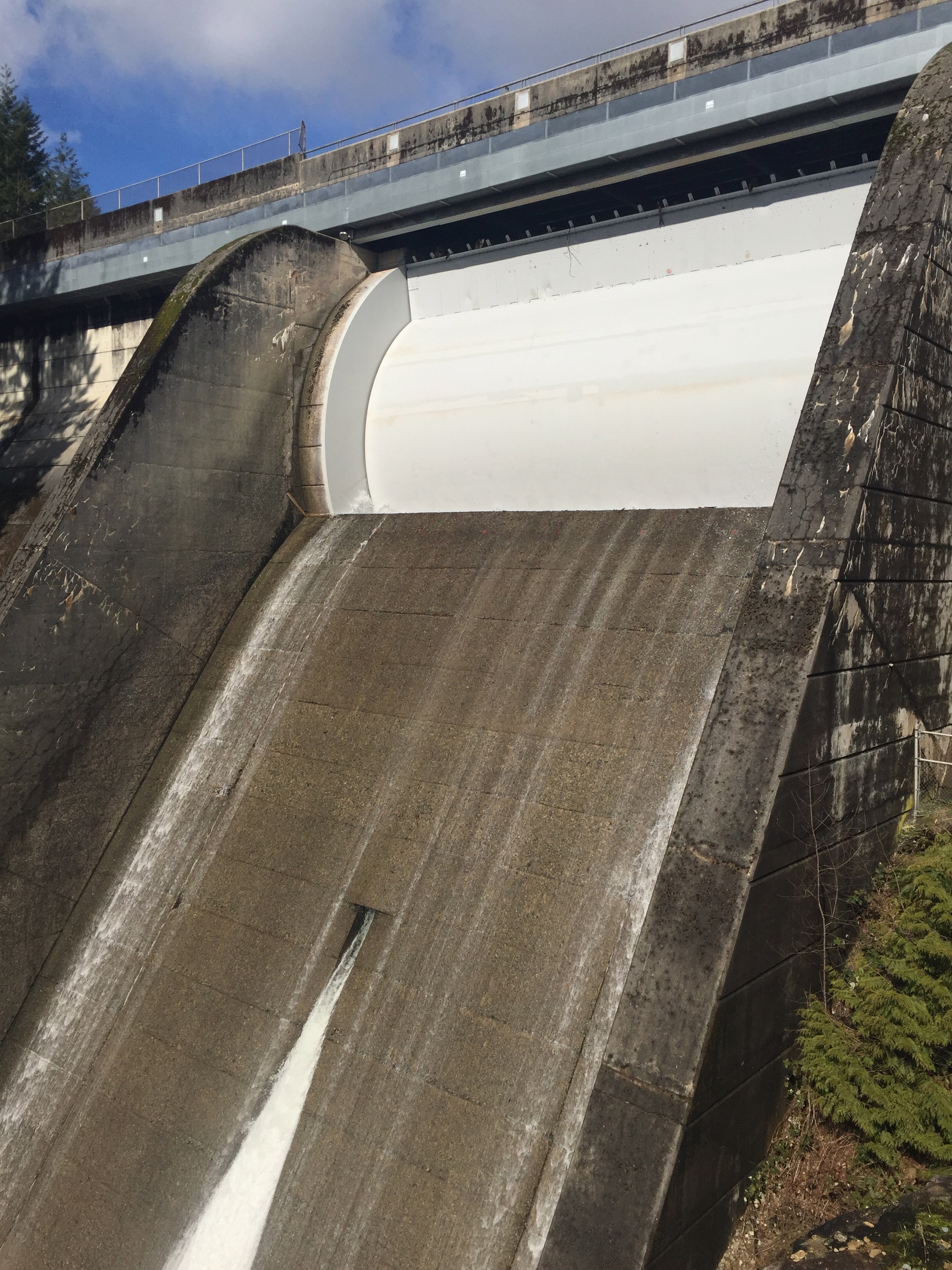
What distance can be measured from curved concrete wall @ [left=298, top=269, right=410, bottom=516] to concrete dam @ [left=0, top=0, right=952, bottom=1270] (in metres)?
0.05

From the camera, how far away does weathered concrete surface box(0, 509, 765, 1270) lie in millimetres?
5406

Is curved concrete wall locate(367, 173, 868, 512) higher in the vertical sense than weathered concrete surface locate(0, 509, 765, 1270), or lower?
higher

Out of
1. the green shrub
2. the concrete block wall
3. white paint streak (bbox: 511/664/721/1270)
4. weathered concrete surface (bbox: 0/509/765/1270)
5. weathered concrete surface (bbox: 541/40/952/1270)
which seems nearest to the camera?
weathered concrete surface (bbox: 541/40/952/1270)

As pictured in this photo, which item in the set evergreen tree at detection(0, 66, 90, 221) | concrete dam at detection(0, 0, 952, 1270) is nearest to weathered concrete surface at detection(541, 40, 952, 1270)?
concrete dam at detection(0, 0, 952, 1270)

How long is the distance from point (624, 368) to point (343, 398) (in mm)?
3203

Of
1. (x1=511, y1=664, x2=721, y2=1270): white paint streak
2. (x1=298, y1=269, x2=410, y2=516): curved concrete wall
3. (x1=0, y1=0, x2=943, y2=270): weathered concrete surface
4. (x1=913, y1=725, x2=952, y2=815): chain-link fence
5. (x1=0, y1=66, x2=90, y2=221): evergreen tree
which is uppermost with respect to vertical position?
(x1=0, y1=66, x2=90, y2=221): evergreen tree

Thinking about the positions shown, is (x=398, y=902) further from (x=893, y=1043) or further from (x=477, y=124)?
(x=477, y=124)

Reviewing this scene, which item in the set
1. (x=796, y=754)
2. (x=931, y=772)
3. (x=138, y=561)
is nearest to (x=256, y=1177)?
(x=796, y=754)

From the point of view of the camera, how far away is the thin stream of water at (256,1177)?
5.56 m

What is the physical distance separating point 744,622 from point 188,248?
1077 centimetres

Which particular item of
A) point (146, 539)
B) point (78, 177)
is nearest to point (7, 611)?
point (146, 539)

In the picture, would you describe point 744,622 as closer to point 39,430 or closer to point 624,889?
point 624,889

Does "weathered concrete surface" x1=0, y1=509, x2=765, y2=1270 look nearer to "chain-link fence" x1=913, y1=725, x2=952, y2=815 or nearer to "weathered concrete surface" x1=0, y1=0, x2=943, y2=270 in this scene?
"chain-link fence" x1=913, y1=725, x2=952, y2=815

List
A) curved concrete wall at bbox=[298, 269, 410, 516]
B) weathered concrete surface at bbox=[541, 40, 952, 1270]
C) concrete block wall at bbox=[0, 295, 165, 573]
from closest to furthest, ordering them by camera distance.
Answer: weathered concrete surface at bbox=[541, 40, 952, 1270] < curved concrete wall at bbox=[298, 269, 410, 516] < concrete block wall at bbox=[0, 295, 165, 573]
